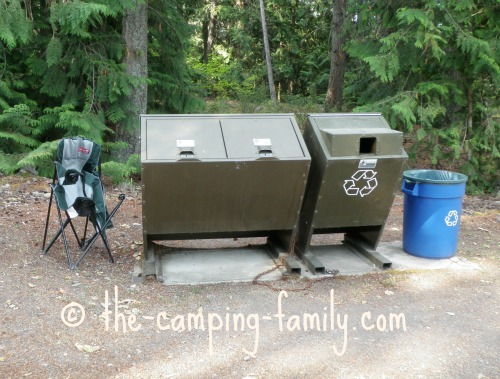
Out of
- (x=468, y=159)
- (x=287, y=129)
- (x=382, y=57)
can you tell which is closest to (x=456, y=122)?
(x=468, y=159)

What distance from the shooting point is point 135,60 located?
10.0 meters

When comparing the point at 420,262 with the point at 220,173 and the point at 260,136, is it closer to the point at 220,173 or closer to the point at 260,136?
the point at 260,136

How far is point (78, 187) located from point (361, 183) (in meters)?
2.92

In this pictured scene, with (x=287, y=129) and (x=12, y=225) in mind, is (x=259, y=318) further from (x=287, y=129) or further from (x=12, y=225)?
(x=12, y=225)

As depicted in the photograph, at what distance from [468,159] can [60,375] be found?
875 cm

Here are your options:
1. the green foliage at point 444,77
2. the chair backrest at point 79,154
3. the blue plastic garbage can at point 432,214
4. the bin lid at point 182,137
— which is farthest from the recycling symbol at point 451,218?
the chair backrest at point 79,154

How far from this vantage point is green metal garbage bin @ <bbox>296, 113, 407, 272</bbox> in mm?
5391

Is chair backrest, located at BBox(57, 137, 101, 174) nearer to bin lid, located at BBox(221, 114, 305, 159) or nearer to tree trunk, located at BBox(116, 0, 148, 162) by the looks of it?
bin lid, located at BBox(221, 114, 305, 159)

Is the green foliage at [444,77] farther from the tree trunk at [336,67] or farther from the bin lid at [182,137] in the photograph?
the tree trunk at [336,67]

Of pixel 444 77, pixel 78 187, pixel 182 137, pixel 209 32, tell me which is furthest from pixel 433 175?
pixel 209 32

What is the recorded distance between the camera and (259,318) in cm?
462

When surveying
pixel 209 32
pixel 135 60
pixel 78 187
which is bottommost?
pixel 78 187

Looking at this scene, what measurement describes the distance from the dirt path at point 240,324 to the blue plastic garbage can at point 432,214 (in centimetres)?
42

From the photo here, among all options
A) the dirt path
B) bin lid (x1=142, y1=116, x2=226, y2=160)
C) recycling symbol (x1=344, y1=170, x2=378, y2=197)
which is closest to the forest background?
bin lid (x1=142, y1=116, x2=226, y2=160)
